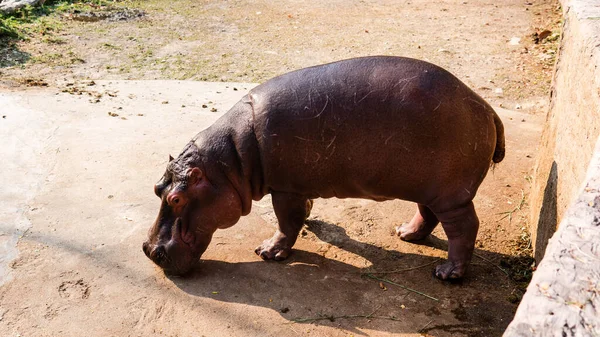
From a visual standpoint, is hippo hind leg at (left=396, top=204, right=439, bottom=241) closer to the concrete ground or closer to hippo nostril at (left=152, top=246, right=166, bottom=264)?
the concrete ground

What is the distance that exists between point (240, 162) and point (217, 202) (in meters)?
0.29

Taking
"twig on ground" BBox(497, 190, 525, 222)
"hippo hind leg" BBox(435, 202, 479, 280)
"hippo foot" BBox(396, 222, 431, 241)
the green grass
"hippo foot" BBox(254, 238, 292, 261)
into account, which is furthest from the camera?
the green grass

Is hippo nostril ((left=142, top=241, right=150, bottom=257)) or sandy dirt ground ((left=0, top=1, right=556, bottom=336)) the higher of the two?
hippo nostril ((left=142, top=241, right=150, bottom=257))

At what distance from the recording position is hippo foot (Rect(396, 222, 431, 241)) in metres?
4.18

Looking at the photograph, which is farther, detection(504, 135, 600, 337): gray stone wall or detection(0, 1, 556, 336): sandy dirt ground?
detection(0, 1, 556, 336): sandy dirt ground

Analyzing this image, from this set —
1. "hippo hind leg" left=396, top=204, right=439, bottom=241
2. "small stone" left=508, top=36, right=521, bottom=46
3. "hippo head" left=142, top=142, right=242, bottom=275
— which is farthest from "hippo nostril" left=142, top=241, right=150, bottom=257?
"small stone" left=508, top=36, right=521, bottom=46

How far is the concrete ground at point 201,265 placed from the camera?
11.1 feet

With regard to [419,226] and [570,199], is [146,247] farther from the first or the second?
[570,199]

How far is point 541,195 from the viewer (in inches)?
157

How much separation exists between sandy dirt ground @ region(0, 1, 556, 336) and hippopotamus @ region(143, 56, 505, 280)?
290 mm

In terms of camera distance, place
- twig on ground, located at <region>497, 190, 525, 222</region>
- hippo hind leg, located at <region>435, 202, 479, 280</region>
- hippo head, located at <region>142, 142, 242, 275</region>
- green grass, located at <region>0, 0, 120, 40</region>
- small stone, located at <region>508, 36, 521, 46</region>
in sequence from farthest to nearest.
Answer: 1. green grass, located at <region>0, 0, 120, 40</region>
2. small stone, located at <region>508, 36, 521, 46</region>
3. twig on ground, located at <region>497, 190, 525, 222</region>
4. hippo head, located at <region>142, 142, 242, 275</region>
5. hippo hind leg, located at <region>435, 202, 479, 280</region>

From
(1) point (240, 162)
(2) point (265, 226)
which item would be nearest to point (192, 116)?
(2) point (265, 226)

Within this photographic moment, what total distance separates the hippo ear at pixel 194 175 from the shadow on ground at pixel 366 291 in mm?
639

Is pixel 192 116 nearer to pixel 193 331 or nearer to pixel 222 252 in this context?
pixel 222 252
